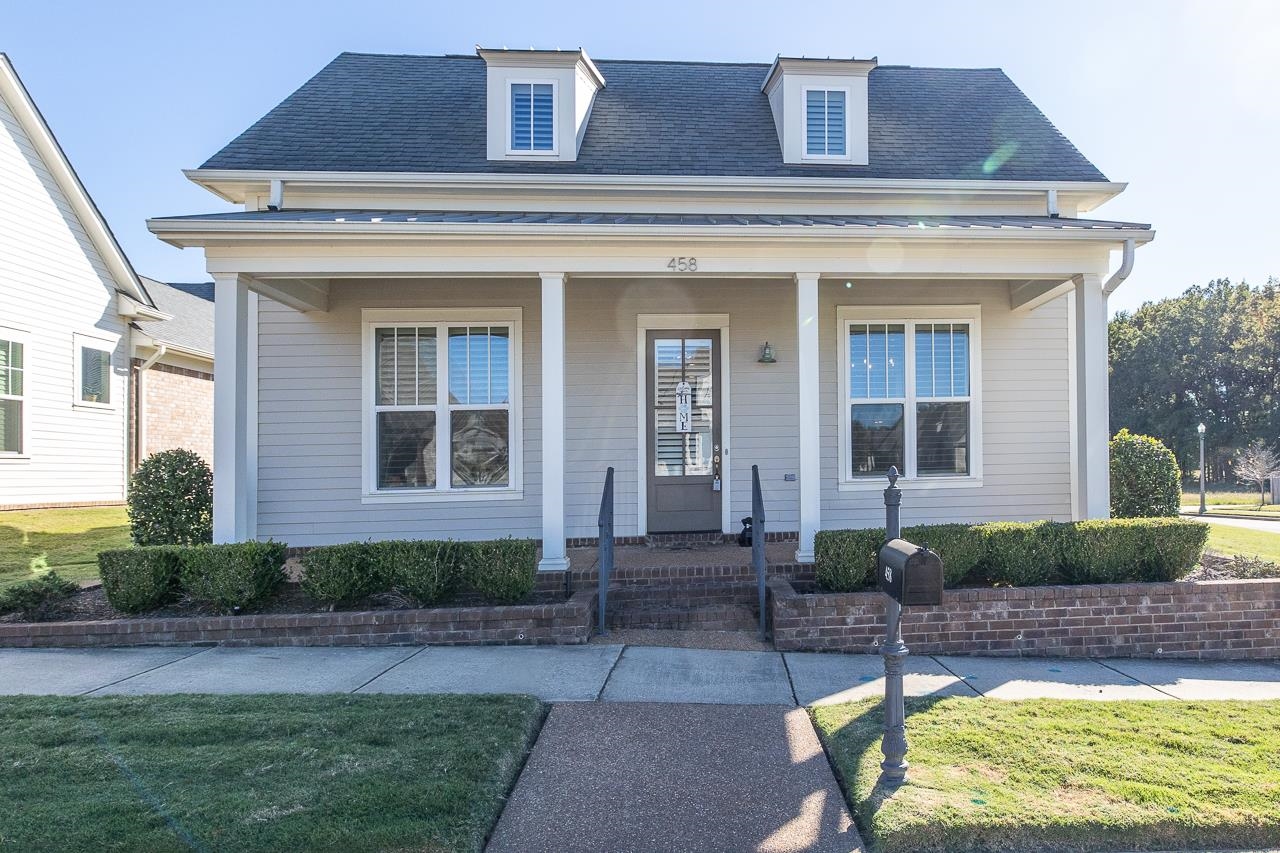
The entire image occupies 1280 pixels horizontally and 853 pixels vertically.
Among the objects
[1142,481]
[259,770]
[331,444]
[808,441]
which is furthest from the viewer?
[331,444]

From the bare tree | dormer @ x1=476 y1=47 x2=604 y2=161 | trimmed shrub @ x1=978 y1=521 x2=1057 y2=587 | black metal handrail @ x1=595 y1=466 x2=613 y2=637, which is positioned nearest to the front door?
black metal handrail @ x1=595 y1=466 x2=613 y2=637

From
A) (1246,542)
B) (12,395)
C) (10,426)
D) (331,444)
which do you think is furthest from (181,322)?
(1246,542)

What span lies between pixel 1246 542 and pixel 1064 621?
8054 millimetres

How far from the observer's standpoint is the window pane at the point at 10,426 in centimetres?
1095

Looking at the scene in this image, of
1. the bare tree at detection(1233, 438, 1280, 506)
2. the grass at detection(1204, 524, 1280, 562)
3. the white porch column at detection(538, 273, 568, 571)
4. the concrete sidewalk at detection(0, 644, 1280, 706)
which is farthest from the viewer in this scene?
the bare tree at detection(1233, 438, 1280, 506)

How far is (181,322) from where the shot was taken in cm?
1567

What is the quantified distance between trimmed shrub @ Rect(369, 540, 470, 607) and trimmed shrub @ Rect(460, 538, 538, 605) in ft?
0.34

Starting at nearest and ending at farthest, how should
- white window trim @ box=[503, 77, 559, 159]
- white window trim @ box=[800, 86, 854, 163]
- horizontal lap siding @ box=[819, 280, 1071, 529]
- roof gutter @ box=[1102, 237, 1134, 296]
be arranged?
roof gutter @ box=[1102, 237, 1134, 296]
horizontal lap siding @ box=[819, 280, 1071, 529]
white window trim @ box=[503, 77, 559, 159]
white window trim @ box=[800, 86, 854, 163]

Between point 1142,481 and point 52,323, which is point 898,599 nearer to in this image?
point 1142,481

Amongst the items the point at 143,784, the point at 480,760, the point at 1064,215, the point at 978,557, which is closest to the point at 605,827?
the point at 480,760

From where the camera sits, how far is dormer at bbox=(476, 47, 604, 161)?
862cm

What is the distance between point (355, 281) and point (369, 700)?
5078mm

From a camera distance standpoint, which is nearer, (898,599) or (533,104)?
(898,599)

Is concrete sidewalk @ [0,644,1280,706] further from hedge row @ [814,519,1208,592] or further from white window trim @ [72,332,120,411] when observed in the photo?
white window trim @ [72,332,120,411]
